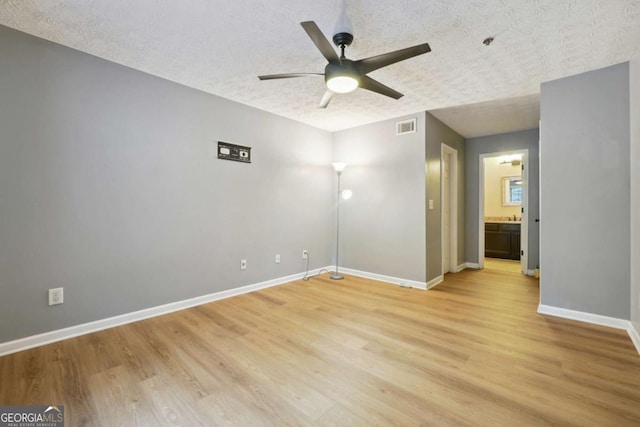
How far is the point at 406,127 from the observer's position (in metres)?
4.10

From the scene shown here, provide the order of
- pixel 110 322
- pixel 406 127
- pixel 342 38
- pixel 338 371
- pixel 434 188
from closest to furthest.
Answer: pixel 342 38 < pixel 338 371 < pixel 110 322 < pixel 406 127 < pixel 434 188

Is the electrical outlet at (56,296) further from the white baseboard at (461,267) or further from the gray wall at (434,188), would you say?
the white baseboard at (461,267)

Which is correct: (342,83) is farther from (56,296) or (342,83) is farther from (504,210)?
(504,210)

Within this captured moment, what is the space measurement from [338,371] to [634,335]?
2.62 metres

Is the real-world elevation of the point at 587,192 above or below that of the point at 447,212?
above

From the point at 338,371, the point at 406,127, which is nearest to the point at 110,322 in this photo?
the point at 338,371

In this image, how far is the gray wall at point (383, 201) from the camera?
4.00 meters

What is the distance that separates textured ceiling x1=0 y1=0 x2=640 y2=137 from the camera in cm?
190

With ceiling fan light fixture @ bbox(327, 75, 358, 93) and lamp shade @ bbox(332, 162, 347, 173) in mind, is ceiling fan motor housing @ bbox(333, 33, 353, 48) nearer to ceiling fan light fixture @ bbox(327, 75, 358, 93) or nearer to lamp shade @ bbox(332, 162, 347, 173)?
ceiling fan light fixture @ bbox(327, 75, 358, 93)

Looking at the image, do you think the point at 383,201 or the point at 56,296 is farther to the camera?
the point at 383,201

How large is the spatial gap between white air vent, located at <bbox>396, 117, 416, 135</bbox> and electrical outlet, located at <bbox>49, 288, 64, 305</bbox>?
4.31m

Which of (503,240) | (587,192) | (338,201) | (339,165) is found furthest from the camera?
(503,240)

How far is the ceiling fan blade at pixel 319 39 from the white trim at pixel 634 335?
10.7ft

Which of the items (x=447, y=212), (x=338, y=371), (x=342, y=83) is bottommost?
(x=338, y=371)
